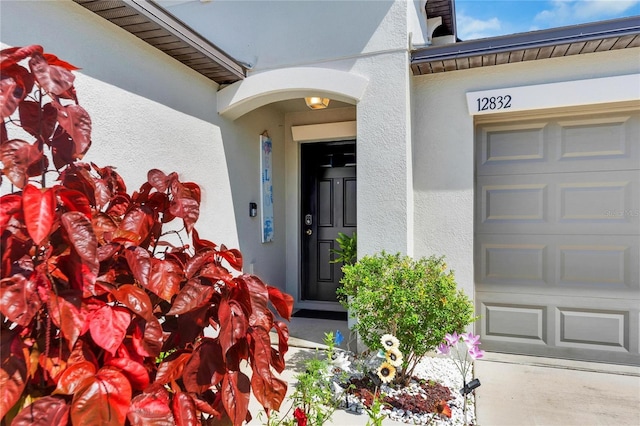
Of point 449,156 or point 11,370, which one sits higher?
point 449,156

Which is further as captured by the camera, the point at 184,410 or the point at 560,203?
the point at 560,203

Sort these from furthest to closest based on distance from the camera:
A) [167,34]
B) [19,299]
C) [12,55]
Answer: [167,34]
[12,55]
[19,299]

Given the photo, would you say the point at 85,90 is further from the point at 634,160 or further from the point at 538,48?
the point at 634,160

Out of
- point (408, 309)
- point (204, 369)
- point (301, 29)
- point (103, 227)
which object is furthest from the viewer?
point (301, 29)

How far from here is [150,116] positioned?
365 cm

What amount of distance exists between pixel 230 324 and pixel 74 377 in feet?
1.81

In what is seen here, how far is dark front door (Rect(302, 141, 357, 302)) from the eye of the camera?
633 cm

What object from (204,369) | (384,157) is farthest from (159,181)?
(384,157)

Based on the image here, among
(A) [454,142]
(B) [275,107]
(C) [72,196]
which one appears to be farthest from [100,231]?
(B) [275,107]

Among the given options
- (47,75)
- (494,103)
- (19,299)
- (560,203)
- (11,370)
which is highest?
(494,103)

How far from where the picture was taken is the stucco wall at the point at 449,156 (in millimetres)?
4277

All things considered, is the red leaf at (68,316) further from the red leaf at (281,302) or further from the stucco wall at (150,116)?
the stucco wall at (150,116)

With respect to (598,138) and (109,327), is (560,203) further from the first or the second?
(109,327)

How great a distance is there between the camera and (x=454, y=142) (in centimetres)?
439
